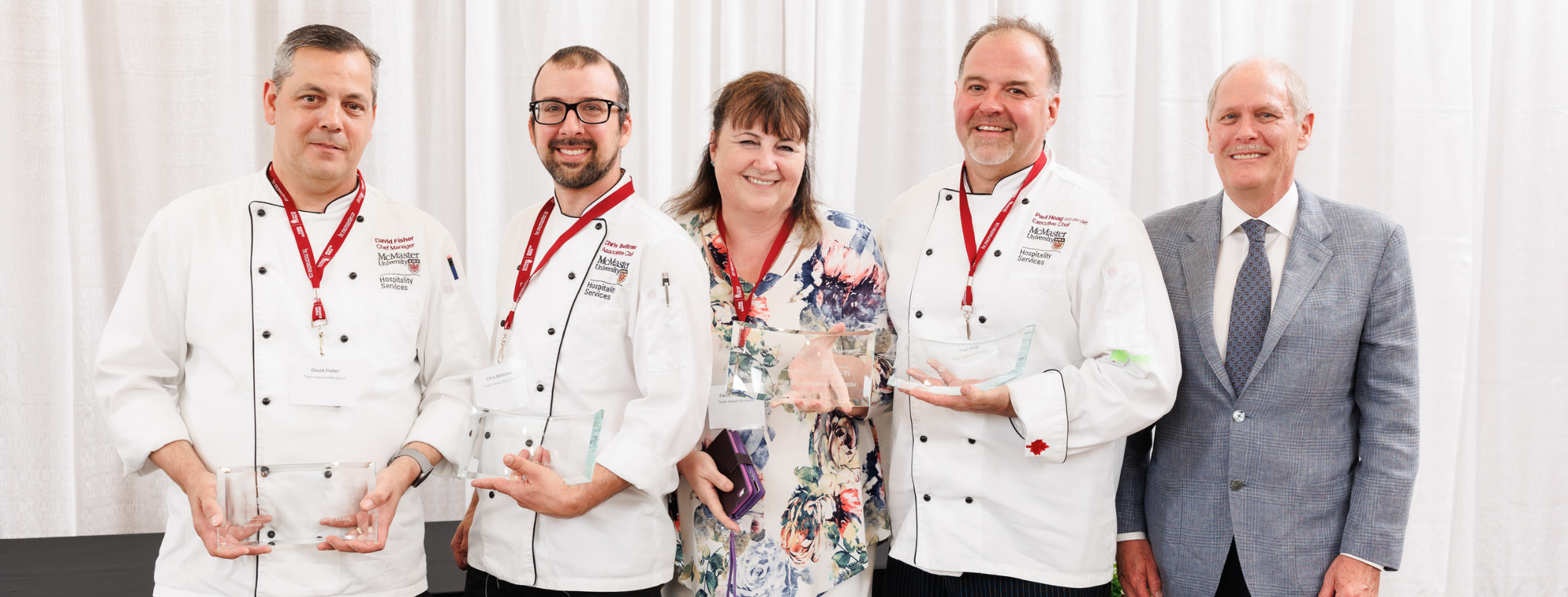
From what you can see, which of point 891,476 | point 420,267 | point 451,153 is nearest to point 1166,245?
point 891,476

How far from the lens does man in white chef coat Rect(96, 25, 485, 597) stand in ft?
5.90

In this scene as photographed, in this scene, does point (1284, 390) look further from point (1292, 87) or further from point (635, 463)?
point (635, 463)

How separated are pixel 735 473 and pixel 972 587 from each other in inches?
23.2

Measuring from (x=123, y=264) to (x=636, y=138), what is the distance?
1.78 m

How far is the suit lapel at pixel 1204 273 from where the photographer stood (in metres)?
2.04

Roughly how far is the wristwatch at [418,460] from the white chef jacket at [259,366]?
0.03m

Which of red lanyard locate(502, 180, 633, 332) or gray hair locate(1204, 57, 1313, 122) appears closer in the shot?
red lanyard locate(502, 180, 633, 332)

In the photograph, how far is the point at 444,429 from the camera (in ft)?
6.43

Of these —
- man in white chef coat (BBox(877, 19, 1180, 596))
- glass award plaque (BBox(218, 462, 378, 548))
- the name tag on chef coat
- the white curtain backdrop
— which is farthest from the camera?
the white curtain backdrop

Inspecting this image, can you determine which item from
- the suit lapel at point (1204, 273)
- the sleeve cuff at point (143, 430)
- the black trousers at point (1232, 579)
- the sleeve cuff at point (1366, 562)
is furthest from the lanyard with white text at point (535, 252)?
the sleeve cuff at point (1366, 562)

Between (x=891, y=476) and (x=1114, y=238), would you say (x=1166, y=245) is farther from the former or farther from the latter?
(x=891, y=476)

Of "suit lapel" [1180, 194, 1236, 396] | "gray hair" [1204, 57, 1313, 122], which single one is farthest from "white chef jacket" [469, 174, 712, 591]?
"gray hair" [1204, 57, 1313, 122]

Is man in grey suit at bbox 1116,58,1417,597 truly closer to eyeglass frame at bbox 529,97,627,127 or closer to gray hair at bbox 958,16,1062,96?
gray hair at bbox 958,16,1062,96

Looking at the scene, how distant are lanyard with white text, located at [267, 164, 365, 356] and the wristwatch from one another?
0.83 ft
